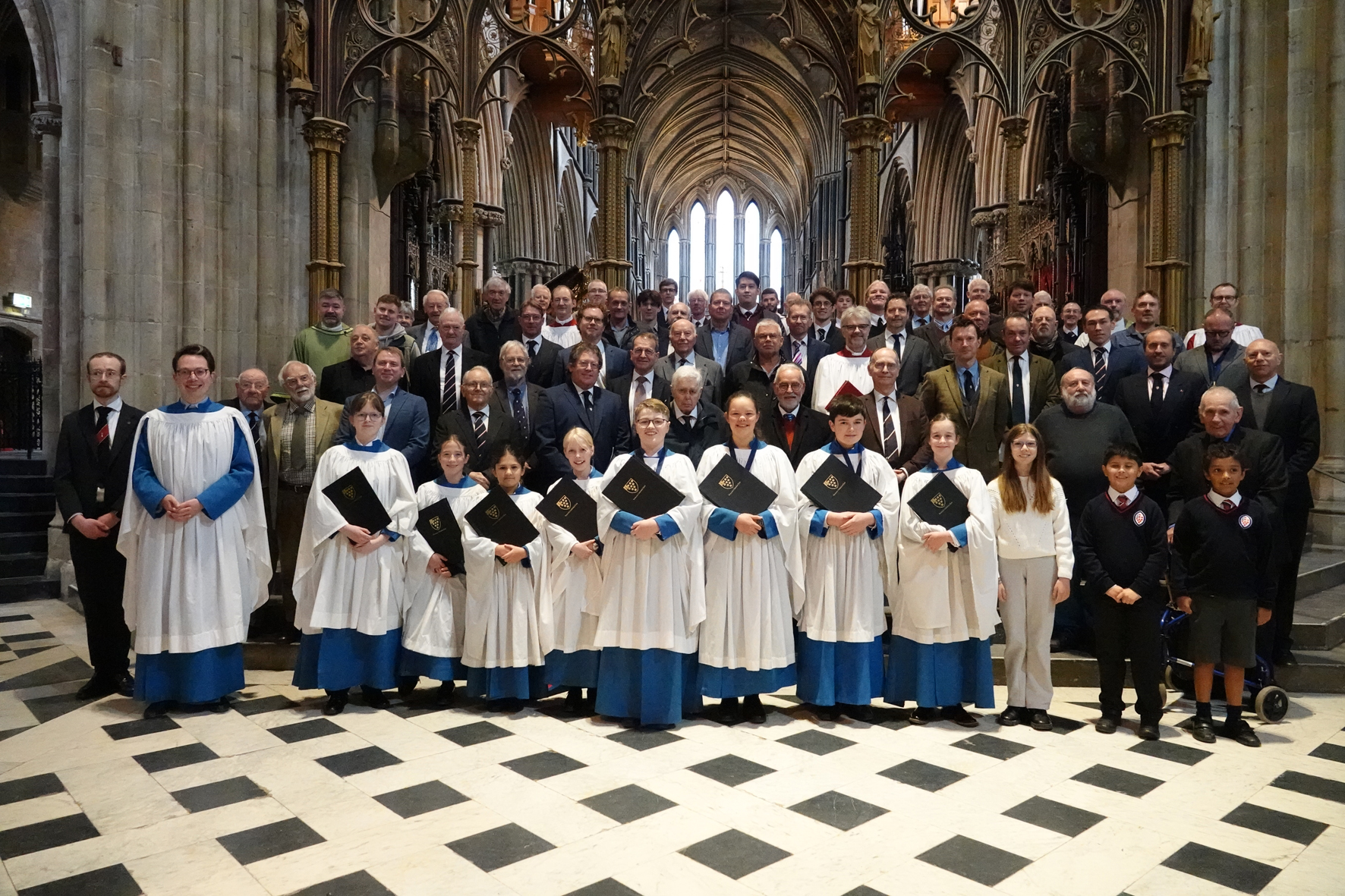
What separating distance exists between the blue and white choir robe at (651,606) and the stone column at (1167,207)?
5.01 metres

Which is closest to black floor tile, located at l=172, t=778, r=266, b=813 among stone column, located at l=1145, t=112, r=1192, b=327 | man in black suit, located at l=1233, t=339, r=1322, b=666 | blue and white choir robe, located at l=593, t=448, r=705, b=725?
blue and white choir robe, located at l=593, t=448, r=705, b=725

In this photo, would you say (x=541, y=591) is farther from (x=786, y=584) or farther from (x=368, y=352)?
(x=368, y=352)

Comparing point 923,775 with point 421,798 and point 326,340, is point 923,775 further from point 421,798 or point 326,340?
point 326,340

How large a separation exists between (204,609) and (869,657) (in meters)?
3.46

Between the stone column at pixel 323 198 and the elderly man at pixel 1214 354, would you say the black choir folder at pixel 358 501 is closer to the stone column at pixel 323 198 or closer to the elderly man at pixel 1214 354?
the stone column at pixel 323 198

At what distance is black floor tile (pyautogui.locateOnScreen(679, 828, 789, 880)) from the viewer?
3.07 m

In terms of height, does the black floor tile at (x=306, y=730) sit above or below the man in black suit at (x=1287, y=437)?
below

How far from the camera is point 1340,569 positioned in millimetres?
6641

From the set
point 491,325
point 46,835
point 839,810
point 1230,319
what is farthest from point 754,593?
point 1230,319

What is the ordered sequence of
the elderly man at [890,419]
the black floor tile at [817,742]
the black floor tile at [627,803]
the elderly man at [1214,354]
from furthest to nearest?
the elderly man at [1214,354] → the elderly man at [890,419] → the black floor tile at [817,742] → the black floor tile at [627,803]

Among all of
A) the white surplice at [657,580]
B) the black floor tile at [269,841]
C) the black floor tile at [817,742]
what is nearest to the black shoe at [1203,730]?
the black floor tile at [817,742]

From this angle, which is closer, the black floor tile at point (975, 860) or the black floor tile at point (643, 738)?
the black floor tile at point (975, 860)

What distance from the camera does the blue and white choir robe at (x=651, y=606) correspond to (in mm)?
4566

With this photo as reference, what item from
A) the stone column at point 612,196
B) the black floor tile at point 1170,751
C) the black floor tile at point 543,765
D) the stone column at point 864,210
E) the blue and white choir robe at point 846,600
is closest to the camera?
the black floor tile at point 543,765
